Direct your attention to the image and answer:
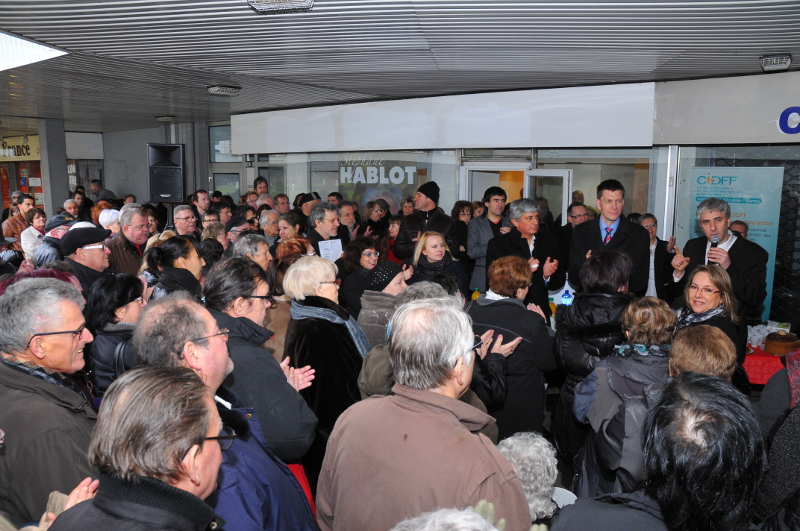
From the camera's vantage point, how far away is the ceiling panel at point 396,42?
12.5 feet

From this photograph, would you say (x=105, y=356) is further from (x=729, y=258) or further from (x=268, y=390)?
(x=729, y=258)

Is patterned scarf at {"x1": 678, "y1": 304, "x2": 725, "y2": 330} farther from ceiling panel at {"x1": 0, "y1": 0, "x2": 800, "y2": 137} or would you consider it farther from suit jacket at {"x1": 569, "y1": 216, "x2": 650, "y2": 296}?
ceiling panel at {"x1": 0, "y1": 0, "x2": 800, "y2": 137}

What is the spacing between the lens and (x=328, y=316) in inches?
122

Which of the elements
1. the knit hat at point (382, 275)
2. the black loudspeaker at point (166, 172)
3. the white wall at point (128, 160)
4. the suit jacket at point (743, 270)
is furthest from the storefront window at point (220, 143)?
the suit jacket at point (743, 270)

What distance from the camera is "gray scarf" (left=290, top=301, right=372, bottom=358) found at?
3105 mm


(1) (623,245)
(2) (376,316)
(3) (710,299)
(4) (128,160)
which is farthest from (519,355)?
(4) (128,160)

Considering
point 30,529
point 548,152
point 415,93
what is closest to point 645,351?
point 30,529

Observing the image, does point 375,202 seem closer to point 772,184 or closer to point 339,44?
point 339,44

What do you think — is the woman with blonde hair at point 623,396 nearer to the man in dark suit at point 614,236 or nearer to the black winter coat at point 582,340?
the black winter coat at point 582,340

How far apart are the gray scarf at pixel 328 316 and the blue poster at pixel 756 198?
507cm

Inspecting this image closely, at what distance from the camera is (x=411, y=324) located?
192 centimetres

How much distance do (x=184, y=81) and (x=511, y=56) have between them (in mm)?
4347

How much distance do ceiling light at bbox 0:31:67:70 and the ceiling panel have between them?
0.62 feet

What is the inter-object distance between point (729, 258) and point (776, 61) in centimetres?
191
